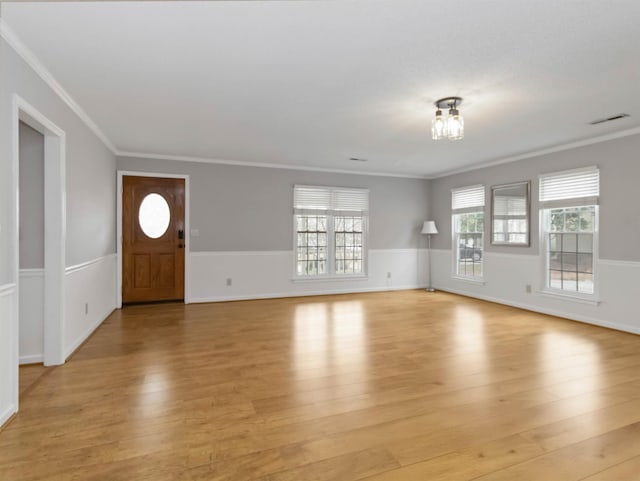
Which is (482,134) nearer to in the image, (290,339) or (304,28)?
(304,28)

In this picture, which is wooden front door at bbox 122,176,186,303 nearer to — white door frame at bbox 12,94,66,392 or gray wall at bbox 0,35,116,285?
gray wall at bbox 0,35,116,285

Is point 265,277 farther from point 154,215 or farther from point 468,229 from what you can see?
point 468,229

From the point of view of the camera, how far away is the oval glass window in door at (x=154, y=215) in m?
5.78

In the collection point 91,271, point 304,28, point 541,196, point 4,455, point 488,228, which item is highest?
point 304,28

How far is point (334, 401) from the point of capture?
99.3 inches

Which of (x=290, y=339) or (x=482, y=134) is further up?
(x=482, y=134)

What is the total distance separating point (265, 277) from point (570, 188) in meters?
4.95

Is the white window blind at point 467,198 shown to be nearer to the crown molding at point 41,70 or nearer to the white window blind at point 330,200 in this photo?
the white window blind at point 330,200

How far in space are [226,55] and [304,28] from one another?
659 millimetres

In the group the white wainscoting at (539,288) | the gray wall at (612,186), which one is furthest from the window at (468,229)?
the gray wall at (612,186)

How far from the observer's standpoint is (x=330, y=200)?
694cm

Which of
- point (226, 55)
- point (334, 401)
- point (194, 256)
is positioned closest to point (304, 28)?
point (226, 55)

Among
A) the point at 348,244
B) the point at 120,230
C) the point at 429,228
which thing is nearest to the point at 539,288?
the point at 429,228

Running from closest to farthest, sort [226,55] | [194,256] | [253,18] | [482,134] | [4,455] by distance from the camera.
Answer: [4,455] < [253,18] < [226,55] < [482,134] < [194,256]
